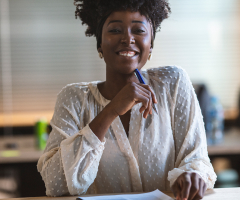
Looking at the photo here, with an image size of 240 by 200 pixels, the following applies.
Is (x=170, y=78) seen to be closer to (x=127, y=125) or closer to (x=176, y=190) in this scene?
(x=127, y=125)

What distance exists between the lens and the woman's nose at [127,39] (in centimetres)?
118

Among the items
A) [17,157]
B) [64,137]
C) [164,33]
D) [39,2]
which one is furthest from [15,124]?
[64,137]

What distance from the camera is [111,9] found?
121cm

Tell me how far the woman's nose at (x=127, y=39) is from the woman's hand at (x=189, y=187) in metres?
0.49

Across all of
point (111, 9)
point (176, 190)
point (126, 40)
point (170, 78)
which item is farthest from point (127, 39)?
point (176, 190)

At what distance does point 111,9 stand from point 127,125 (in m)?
0.44

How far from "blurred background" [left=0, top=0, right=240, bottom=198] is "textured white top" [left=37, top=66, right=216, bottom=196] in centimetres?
199

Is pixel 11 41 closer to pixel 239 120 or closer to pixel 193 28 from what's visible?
pixel 193 28

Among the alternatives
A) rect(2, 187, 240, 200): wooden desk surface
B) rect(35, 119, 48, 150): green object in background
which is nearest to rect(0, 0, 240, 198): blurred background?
rect(35, 119, 48, 150): green object in background

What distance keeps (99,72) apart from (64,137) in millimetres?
2250

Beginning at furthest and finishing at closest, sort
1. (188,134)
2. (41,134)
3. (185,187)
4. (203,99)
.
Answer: (203,99), (41,134), (188,134), (185,187)

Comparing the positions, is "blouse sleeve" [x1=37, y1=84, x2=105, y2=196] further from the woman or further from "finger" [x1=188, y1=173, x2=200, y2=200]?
"finger" [x1=188, y1=173, x2=200, y2=200]

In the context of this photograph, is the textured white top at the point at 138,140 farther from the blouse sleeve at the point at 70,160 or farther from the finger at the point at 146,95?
the finger at the point at 146,95

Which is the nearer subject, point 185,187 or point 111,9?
point 185,187
